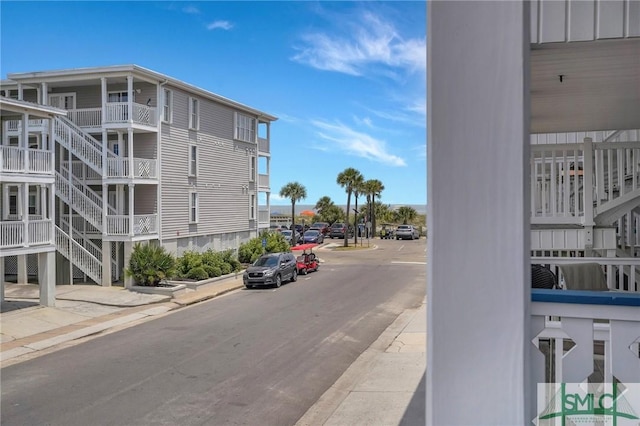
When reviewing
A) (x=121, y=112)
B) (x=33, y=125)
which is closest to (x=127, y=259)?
(x=121, y=112)

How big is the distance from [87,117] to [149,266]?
837 centimetres

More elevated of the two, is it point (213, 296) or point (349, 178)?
point (349, 178)

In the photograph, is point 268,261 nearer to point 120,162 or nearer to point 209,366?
point 120,162

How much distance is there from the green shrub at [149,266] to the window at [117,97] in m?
7.72

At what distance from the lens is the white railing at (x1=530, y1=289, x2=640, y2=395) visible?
8.50ft

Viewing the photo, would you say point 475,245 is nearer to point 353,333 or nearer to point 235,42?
point 353,333

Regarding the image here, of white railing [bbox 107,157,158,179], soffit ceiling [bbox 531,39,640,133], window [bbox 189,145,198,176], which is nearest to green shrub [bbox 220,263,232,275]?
window [bbox 189,145,198,176]

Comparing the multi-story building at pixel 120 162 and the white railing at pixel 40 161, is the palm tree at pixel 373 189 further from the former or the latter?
the white railing at pixel 40 161

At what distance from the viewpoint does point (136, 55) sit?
24703 millimetres

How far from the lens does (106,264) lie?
23109 millimetres

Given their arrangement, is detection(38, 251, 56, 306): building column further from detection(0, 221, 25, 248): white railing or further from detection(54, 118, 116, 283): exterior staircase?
detection(54, 118, 116, 283): exterior staircase

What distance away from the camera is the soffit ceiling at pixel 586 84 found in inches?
124

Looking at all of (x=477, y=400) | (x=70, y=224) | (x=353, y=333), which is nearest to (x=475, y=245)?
(x=477, y=400)
